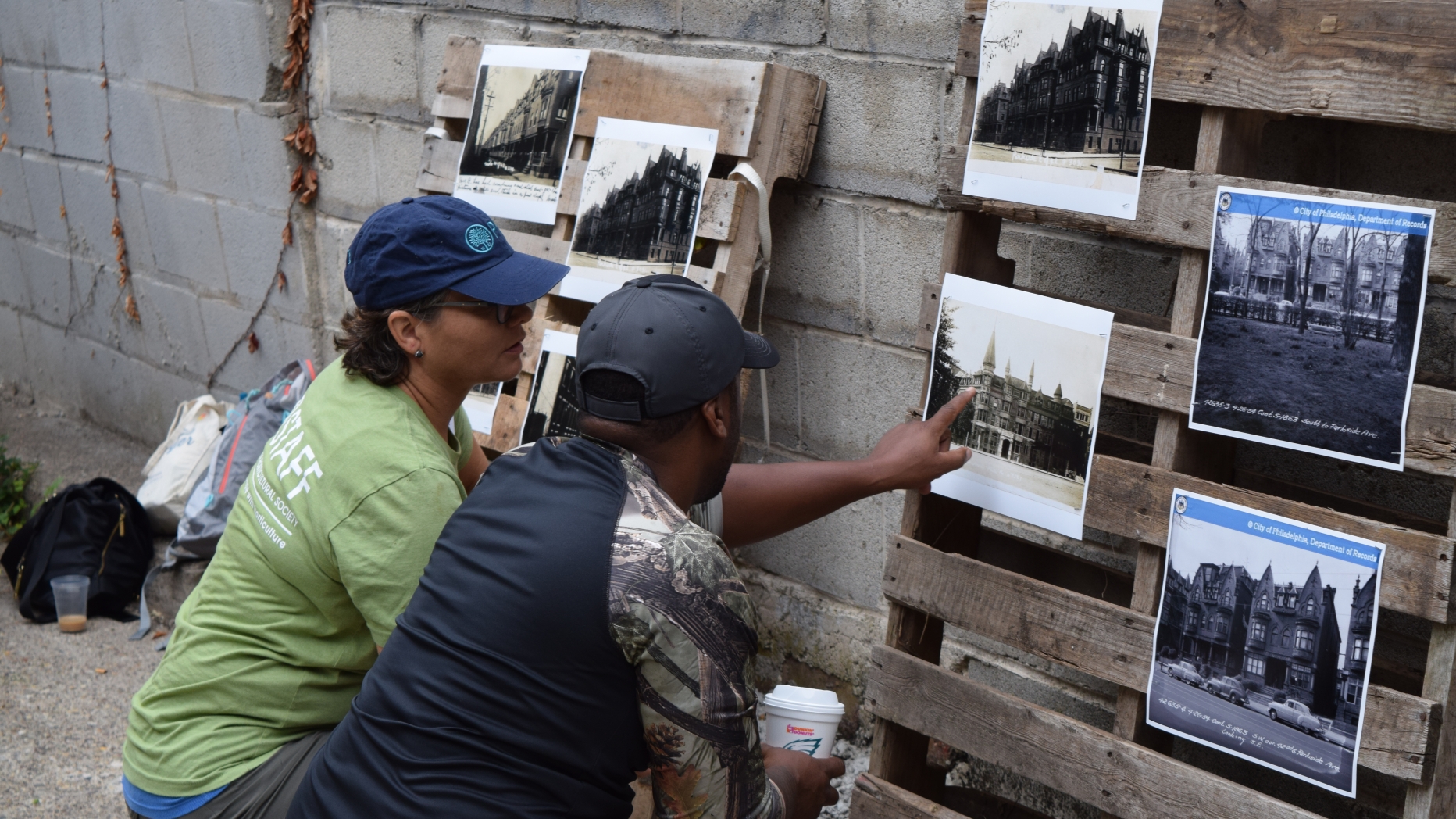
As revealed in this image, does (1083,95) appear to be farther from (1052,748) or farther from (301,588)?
(301,588)

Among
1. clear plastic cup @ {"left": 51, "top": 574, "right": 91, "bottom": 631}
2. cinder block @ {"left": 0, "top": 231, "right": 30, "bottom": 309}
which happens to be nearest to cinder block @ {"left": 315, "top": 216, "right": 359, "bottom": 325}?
clear plastic cup @ {"left": 51, "top": 574, "right": 91, "bottom": 631}

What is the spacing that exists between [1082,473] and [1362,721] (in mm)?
583

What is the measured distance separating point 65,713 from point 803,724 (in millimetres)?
2586

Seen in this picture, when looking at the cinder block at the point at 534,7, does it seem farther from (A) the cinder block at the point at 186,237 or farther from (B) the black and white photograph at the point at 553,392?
(A) the cinder block at the point at 186,237

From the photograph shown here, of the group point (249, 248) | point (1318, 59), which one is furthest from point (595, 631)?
point (249, 248)

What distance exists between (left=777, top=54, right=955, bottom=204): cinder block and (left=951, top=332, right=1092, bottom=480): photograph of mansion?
2.18 ft

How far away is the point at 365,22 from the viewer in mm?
4012

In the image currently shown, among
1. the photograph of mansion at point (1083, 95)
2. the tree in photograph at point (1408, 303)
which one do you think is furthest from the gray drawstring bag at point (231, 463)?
the tree in photograph at point (1408, 303)

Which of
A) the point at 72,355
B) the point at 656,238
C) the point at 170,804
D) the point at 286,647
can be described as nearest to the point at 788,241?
the point at 656,238

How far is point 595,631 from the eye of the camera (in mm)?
1547

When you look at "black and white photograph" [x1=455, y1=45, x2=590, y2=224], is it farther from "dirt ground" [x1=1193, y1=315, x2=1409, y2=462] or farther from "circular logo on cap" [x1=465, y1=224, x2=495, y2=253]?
"dirt ground" [x1=1193, y1=315, x2=1409, y2=462]

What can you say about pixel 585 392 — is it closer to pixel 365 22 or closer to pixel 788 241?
pixel 788 241

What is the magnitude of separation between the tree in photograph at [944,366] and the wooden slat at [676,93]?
2.49 feet

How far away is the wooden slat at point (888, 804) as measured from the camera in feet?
7.50
